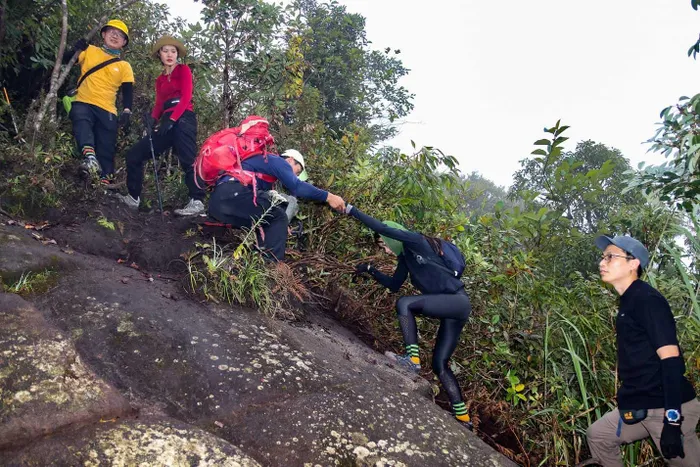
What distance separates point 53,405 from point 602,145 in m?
21.7

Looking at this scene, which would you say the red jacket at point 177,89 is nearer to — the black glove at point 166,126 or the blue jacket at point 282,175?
the black glove at point 166,126

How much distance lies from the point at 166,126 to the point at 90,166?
3.32 feet

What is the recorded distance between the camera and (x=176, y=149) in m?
6.53

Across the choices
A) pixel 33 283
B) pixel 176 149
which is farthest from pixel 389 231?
pixel 176 149

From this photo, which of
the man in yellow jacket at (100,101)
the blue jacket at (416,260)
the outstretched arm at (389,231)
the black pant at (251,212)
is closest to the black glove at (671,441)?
the blue jacket at (416,260)

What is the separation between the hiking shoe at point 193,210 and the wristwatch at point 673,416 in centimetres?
520

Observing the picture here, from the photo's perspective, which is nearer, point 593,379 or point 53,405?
point 53,405

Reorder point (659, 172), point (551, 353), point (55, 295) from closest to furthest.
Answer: point (55, 295)
point (659, 172)
point (551, 353)

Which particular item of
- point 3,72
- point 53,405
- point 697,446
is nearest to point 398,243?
point 697,446

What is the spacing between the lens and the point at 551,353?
537 centimetres

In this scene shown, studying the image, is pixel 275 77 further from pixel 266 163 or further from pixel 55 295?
pixel 55 295

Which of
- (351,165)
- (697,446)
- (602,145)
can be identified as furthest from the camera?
(602,145)

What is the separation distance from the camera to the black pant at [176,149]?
6.41 meters

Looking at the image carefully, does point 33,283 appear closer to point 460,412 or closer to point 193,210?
point 193,210
